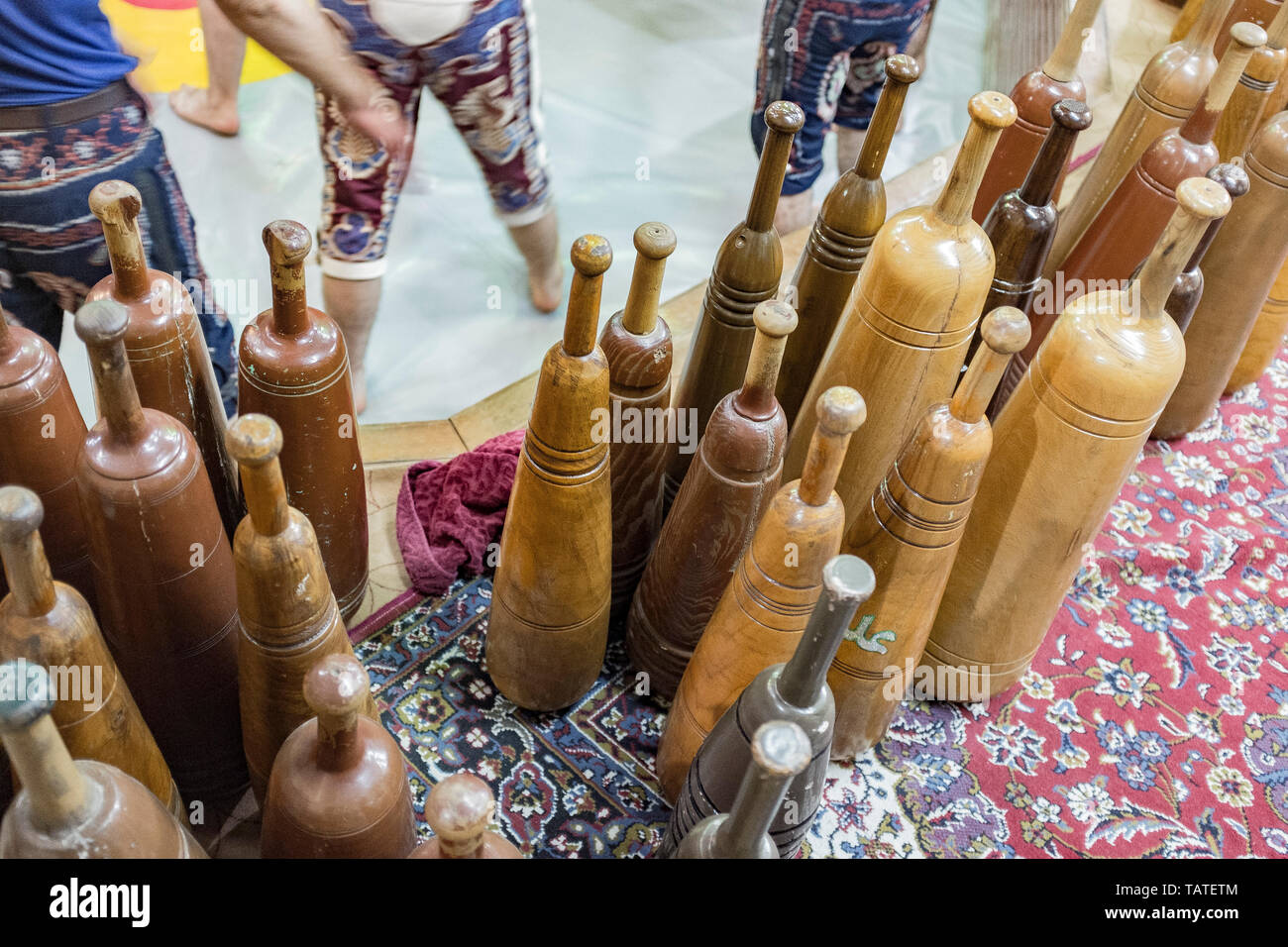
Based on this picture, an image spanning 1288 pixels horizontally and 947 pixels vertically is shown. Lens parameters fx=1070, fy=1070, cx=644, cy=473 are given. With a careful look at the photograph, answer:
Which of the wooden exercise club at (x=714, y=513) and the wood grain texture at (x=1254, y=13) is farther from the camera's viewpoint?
the wood grain texture at (x=1254, y=13)

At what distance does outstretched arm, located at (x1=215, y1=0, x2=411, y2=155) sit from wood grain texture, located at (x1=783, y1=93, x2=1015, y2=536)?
2.17 feet

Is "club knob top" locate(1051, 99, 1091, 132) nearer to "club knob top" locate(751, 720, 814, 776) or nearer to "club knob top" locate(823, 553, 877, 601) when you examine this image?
"club knob top" locate(823, 553, 877, 601)

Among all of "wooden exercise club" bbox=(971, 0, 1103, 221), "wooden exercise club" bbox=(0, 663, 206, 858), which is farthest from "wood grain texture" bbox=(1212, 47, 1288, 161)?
"wooden exercise club" bbox=(0, 663, 206, 858)

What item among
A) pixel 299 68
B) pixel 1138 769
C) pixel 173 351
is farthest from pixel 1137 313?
pixel 299 68

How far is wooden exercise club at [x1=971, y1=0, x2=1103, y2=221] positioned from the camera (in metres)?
0.98

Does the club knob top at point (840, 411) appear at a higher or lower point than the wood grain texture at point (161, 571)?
higher

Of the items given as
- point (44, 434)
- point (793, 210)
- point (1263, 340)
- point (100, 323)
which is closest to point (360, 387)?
point (793, 210)

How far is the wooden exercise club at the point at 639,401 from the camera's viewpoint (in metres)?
0.80

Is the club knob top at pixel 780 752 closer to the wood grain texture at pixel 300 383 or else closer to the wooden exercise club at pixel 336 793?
the wooden exercise club at pixel 336 793

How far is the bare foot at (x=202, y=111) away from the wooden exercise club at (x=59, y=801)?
4.69 feet

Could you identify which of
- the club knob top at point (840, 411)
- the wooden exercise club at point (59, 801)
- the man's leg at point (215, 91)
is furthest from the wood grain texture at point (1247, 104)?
the man's leg at point (215, 91)

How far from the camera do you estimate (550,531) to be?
818 millimetres
